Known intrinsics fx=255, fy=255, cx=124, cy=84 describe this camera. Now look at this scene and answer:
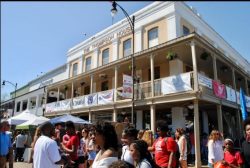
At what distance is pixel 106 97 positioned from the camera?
58.6ft

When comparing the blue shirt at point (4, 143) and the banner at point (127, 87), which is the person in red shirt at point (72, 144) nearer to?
the blue shirt at point (4, 143)

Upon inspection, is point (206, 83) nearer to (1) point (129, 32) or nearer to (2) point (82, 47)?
(1) point (129, 32)

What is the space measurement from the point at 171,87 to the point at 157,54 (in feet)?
9.93

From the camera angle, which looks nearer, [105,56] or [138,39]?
[138,39]

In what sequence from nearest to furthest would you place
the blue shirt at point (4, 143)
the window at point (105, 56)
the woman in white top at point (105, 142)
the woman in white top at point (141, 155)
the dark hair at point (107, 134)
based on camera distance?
1. the woman in white top at point (105, 142)
2. the dark hair at point (107, 134)
3. the woman in white top at point (141, 155)
4. the blue shirt at point (4, 143)
5. the window at point (105, 56)

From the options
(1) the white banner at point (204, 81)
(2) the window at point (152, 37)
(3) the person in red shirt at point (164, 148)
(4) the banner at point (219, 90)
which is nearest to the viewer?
(3) the person in red shirt at point (164, 148)

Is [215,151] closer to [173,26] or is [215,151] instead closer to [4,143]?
[4,143]

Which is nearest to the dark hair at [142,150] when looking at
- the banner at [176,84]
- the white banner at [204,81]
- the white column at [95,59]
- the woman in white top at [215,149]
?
the woman in white top at [215,149]

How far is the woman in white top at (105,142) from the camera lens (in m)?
2.79

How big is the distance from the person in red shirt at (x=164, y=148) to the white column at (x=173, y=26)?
561 inches

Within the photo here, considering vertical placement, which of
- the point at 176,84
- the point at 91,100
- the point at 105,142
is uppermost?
the point at 176,84

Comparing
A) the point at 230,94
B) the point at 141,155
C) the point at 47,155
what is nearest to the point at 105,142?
the point at 141,155

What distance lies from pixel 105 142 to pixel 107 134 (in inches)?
3.7

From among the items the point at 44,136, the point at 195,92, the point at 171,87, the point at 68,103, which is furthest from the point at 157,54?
the point at 44,136
